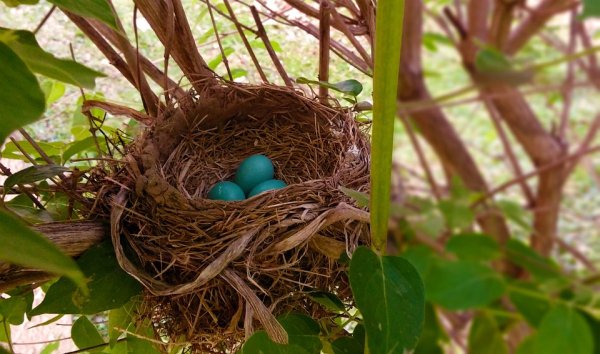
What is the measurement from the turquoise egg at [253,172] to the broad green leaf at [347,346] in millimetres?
240

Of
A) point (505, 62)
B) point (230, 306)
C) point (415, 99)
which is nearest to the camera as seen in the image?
point (230, 306)

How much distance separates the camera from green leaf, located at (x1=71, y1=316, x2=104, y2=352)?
0.41 meters

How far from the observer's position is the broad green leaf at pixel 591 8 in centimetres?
49

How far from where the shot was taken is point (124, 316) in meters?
0.43

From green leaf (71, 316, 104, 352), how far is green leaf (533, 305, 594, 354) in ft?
1.68

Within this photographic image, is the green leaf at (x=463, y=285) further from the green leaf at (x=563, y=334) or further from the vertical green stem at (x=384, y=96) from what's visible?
the vertical green stem at (x=384, y=96)

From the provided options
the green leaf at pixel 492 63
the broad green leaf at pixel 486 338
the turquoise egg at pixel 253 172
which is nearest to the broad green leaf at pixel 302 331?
the turquoise egg at pixel 253 172

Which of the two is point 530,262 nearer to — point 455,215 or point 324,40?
point 455,215

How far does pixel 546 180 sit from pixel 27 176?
1.20 metres

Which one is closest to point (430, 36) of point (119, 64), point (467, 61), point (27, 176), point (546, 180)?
point (467, 61)

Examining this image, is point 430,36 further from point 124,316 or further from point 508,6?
point 124,316

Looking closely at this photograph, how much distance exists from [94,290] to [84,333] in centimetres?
6

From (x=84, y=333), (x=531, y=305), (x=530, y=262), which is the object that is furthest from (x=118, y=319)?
(x=530, y=262)

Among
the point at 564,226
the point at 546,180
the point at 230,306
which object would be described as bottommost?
the point at 564,226
